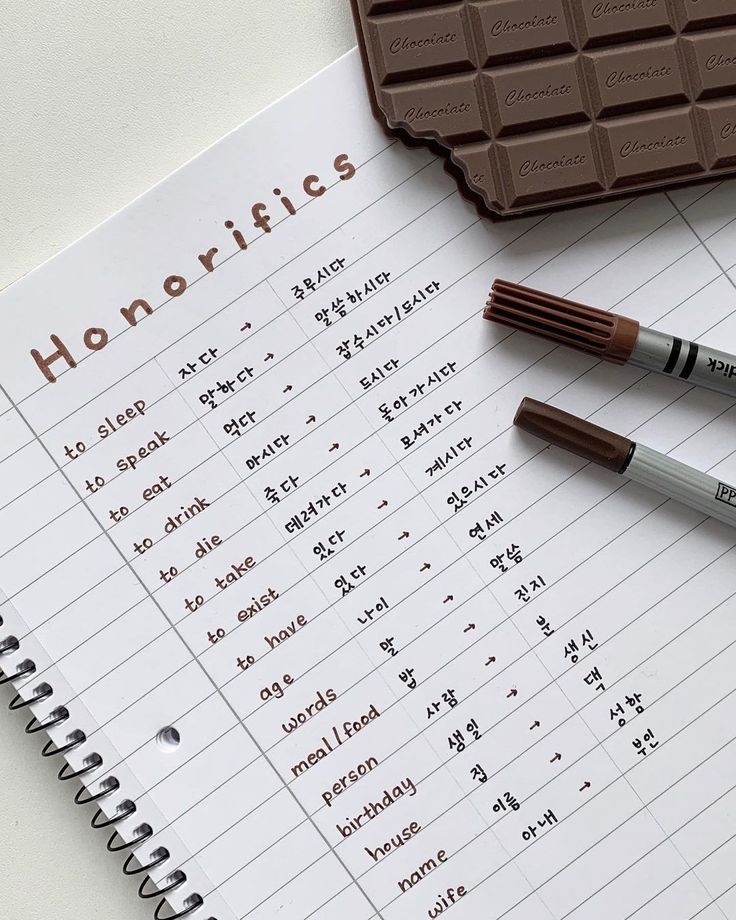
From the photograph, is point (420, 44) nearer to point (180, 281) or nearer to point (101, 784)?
point (180, 281)

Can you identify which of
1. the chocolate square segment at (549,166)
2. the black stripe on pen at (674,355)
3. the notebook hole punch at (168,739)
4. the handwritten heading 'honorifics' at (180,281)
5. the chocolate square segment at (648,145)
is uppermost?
the handwritten heading 'honorifics' at (180,281)

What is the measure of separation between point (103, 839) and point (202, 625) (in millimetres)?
144

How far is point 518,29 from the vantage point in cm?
55

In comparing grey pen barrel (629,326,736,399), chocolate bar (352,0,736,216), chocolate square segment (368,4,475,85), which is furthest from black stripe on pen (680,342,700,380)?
chocolate square segment (368,4,475,85)

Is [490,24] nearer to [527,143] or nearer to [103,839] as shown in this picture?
[527,143]

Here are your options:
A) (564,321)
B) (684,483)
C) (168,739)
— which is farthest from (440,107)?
(168,739)

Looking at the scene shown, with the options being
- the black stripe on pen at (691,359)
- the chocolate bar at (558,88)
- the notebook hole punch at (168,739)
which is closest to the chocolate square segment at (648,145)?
the chocolate bar at (558,88)

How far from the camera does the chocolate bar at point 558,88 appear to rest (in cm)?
55

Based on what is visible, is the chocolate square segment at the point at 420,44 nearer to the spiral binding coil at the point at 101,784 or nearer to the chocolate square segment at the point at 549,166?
the chocolate square segment at the point at 549,166

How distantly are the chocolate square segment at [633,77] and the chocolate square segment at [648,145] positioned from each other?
0.01 m

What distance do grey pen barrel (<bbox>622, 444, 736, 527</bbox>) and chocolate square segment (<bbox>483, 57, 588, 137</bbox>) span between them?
0.21 m

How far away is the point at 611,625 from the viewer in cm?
57

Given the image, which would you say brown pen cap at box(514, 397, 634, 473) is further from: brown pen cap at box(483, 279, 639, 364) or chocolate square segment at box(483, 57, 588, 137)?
chocolate square segment at box(483, 57, 588, 137)

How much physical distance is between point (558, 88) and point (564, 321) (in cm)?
14
